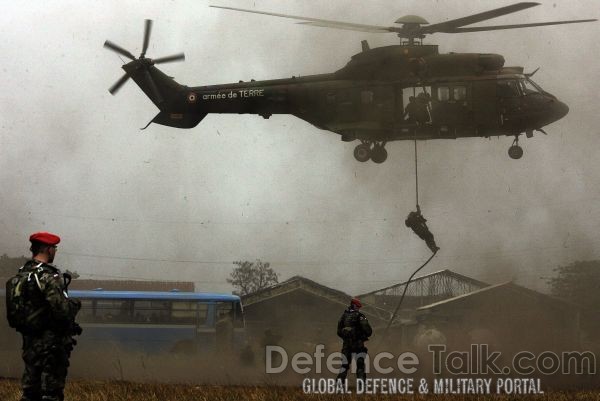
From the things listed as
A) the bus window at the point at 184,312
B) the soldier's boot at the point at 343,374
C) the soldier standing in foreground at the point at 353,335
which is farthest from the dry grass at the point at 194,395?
the bus window at the point at 184,312

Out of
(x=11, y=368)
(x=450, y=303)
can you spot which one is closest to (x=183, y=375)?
(x=11, y=368)

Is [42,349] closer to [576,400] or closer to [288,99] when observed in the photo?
[576,400]

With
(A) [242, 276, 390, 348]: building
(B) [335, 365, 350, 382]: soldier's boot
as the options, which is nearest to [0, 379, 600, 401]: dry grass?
(B) [335, 365, 350, 382]: soldier's boot

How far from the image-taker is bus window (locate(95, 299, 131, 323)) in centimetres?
2617

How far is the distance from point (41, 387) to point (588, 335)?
27.5 metres

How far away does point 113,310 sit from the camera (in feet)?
86.3

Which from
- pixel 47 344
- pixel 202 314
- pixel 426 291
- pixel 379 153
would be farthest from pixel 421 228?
pixel 426 291

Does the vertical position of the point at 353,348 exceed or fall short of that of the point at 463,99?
it falls short

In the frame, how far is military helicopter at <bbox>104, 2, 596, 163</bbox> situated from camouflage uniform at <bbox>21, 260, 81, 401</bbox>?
622 inches

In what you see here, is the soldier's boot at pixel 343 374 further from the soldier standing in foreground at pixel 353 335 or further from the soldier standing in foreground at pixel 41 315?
the soldier standing in foreground at pixel 41 315

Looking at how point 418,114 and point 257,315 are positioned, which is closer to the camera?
point 418,114

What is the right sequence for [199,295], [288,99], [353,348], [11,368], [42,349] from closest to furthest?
[42,349] < [353,348] < [11,368] < [288,99] < [199,295]

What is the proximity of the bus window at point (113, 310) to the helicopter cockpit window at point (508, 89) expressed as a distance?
1208cm

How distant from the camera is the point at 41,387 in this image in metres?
8.34
